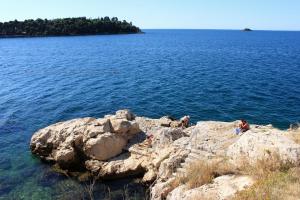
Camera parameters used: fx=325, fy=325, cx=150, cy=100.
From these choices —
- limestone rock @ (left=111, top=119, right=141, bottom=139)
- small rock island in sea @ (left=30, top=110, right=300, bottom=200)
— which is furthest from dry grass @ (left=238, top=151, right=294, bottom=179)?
limestone rock @ (left=111, top=119, right=141, bottom=139)

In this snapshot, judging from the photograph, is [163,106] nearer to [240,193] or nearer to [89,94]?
[89,94]

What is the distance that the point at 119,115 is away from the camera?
1284 inches

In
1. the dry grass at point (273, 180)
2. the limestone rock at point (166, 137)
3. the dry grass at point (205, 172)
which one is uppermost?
the dry grass at point (273, 180)

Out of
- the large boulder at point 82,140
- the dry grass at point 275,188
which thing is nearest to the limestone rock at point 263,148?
the dry grass at point 275,188

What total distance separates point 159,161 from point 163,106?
62.0ft

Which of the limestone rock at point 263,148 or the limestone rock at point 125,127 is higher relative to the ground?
the limestone rock at point 263,148

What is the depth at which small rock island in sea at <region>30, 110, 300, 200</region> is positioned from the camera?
15.3m

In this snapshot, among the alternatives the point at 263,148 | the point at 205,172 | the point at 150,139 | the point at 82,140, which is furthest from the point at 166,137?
the point at 263,148

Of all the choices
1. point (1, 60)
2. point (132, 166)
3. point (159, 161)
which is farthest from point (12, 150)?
point (1, 60)

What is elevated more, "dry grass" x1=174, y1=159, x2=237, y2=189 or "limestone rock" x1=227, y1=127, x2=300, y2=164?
"limestone rock" x1=227, y1=127, x2=300, y2=164

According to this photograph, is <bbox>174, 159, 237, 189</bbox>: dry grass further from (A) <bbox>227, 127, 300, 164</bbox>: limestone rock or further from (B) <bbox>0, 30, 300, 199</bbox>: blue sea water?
(B) <bbox>0, 30, 300, 199</bbox>: blue sea water

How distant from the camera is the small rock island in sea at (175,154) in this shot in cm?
1526

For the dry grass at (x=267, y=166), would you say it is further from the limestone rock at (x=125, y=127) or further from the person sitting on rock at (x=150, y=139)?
the limestone rock at (x=125, y=127)

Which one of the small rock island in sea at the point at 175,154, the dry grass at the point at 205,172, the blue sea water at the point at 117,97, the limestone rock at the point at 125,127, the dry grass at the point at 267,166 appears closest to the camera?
the dry grass at the point at 267,166
